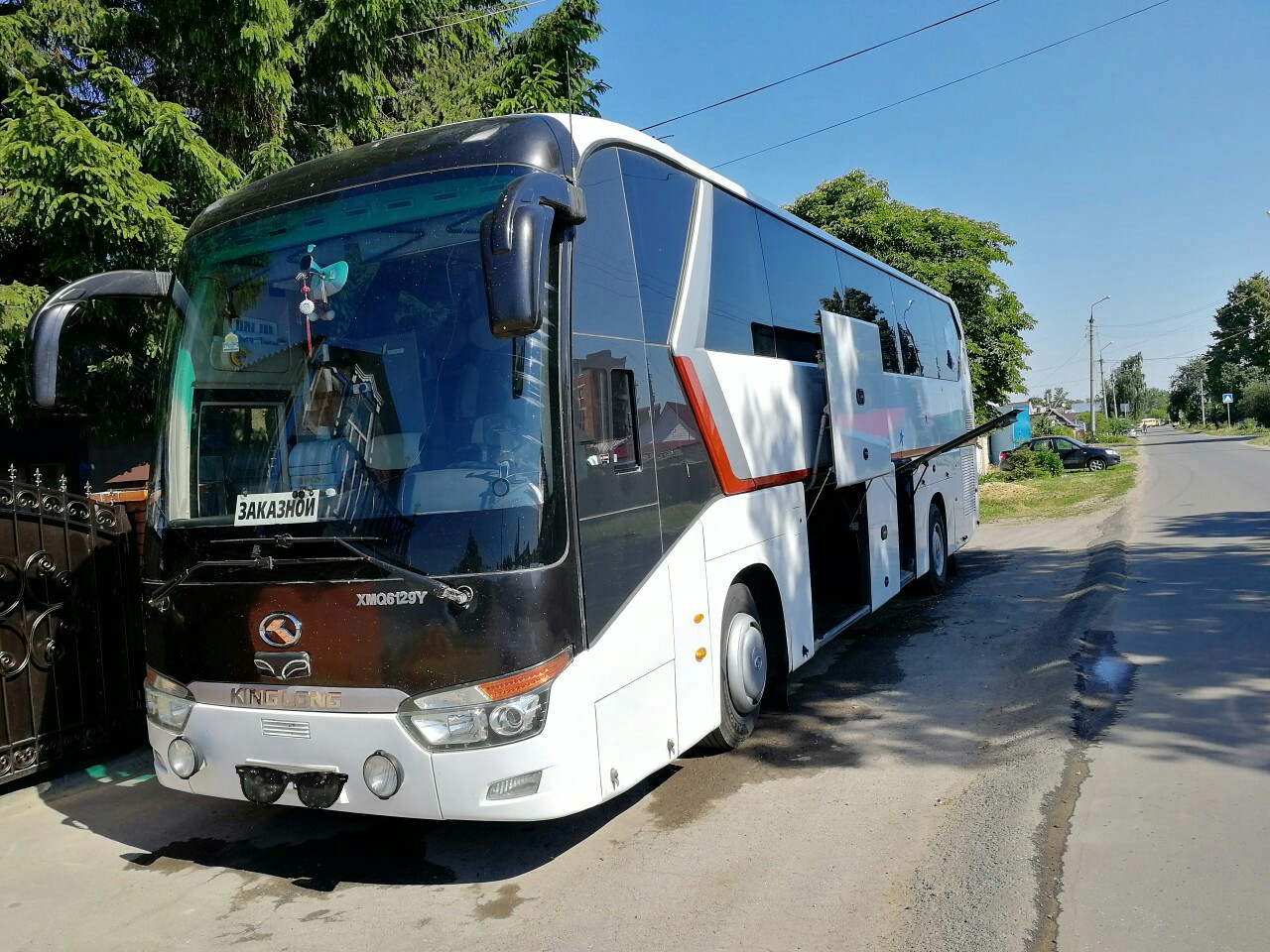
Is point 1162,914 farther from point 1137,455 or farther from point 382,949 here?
point 1137,455

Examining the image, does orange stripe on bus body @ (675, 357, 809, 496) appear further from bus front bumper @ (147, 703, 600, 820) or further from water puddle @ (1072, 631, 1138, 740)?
water puddle @ (1072, 631, 1138, 740)

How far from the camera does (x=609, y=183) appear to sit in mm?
4855

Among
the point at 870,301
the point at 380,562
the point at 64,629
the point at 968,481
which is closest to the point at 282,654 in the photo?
the point at 380,562

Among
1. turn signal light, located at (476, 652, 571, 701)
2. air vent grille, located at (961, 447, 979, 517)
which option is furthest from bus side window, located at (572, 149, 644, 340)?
air vent grille, located at (961, 447, 979, 517)

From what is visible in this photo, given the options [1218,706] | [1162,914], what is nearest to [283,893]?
[1162,914]

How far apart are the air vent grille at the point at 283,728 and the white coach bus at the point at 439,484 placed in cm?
2

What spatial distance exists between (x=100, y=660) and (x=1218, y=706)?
7.44 metres

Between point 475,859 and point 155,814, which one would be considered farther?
point 155,814

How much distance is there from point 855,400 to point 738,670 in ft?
9.47

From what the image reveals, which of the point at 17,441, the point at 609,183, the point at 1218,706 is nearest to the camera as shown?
the point at 609,183

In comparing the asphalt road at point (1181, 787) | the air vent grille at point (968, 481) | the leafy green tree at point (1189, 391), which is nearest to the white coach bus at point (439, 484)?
the asphalt road at point (1181, 787)

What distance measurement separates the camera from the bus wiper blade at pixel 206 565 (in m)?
4.16

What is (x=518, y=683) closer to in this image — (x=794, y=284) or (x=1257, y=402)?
(x=794, y=284)

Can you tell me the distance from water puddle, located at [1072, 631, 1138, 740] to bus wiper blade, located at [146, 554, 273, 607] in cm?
482
